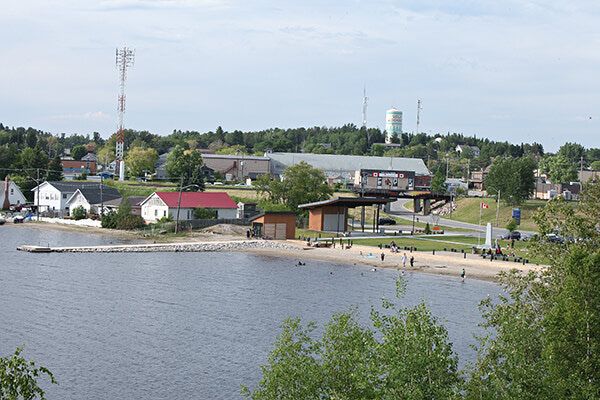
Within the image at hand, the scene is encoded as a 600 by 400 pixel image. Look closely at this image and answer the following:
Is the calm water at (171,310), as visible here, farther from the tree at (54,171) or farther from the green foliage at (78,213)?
the tree at (54,171)

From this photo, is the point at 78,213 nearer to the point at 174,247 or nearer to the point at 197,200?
the point at 197,200

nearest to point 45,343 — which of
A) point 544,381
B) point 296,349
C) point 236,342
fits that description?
point 236,342

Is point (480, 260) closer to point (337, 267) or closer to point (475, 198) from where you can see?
point (337, 267)

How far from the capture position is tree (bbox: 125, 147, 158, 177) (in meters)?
151

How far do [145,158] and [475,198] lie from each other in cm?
5952

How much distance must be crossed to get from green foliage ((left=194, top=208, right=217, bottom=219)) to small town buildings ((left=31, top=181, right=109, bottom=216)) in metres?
19.6

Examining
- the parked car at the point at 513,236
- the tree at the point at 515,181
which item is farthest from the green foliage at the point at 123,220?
the tree at the point at 515,181

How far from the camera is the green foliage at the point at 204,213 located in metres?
90.3

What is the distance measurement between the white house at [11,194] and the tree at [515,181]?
58818 millimetres

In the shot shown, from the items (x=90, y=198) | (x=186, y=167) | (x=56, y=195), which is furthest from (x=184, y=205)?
(x=186, y=167)

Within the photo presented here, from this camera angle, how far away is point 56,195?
346ft

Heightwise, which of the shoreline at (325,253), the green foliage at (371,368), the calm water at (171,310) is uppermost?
the green foliage at (371,368)

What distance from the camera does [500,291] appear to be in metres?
56.7

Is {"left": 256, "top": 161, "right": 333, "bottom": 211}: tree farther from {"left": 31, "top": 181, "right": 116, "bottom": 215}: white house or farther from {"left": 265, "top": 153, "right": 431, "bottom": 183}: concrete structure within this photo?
{"left": 265, "top": 153, "right": 431, "bottom": 183}: concrete structure
